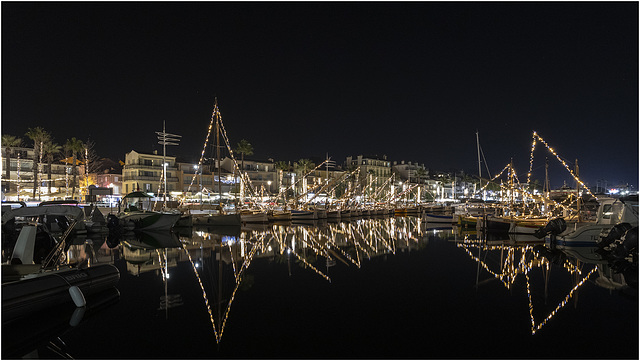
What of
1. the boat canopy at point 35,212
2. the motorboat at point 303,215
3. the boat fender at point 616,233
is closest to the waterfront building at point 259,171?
the motorboat at point 303,215

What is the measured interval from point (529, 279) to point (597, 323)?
475 cm

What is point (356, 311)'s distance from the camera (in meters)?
9.70

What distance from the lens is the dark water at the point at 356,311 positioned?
24.1ft

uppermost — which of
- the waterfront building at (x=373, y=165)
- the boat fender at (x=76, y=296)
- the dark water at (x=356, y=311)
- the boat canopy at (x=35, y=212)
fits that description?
the waterfront building at (x=373, y=165)

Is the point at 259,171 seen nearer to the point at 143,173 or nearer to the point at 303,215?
the point at 143,173

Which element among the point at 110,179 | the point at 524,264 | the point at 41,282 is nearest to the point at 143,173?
the point at 110,179

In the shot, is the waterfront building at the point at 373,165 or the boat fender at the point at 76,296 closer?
the boat fender at the point at 76,296

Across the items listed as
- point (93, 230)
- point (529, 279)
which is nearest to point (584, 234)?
point (529, 279)

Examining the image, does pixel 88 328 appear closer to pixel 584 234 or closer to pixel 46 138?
pixel 584 234

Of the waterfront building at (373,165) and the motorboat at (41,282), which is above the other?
the waterfront building at (373,165)

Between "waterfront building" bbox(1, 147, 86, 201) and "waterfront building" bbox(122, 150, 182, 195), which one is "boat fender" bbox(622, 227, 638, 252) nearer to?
"waterfront building" bbox(1, 147, 86, 201)

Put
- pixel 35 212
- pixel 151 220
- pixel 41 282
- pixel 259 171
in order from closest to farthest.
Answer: pixel 41 282, pixel 35 212, pixel 151 220, pixel 259 171

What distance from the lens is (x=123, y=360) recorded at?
6.88 metres

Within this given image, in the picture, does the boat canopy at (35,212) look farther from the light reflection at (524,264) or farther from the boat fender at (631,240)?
the boat fender at (631,240)
